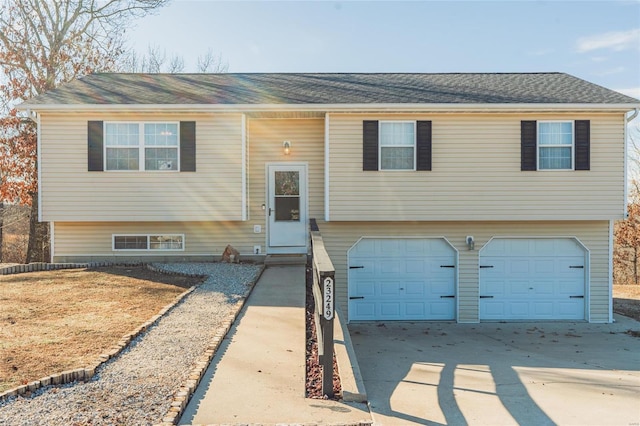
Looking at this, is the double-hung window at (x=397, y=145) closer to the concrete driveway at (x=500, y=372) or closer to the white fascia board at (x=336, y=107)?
the white fascia board at (x=336, y=107)

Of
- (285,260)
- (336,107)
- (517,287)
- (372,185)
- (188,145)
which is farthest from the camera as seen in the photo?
(517,287)

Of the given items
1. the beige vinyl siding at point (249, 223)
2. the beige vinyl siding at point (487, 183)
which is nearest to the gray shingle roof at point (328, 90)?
the beige vinyl siding at point (487, 183)

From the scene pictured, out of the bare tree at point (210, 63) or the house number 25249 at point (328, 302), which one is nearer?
the house number 25249 at point (328, 302)

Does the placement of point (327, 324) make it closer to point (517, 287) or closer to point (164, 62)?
point (517, 287)

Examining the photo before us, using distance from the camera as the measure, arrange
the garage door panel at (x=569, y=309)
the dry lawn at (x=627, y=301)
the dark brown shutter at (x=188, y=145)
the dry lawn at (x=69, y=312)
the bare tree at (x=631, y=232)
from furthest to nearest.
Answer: the bare tree at (x=631, y=232)
the dry lawn at (x=627, y=301)
the garage door panel at (x=569, y=309)
the dark brown shutter at (x=188, y=145)
the dry lawn at (x=69, y=312)

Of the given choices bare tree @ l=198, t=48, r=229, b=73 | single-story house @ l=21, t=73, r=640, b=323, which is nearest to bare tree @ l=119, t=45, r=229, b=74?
bare tree @ l=198, t=48, r=229, b=73

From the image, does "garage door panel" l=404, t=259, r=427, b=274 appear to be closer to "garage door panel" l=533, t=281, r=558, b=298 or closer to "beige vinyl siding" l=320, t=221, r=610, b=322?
"beige vinyl siding" l=320, t=221, r=610, b=322

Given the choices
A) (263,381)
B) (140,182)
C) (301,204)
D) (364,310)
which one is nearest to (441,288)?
(364,310)

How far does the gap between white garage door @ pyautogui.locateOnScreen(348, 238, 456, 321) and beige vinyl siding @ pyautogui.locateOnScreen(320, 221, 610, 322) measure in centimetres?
22

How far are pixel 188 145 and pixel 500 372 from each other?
831 cm

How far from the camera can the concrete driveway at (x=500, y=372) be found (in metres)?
5.31

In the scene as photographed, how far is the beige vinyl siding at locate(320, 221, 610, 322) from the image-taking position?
40.1 feet

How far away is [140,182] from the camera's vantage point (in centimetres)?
1122

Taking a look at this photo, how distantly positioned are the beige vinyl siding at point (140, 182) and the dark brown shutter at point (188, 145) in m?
0.10
